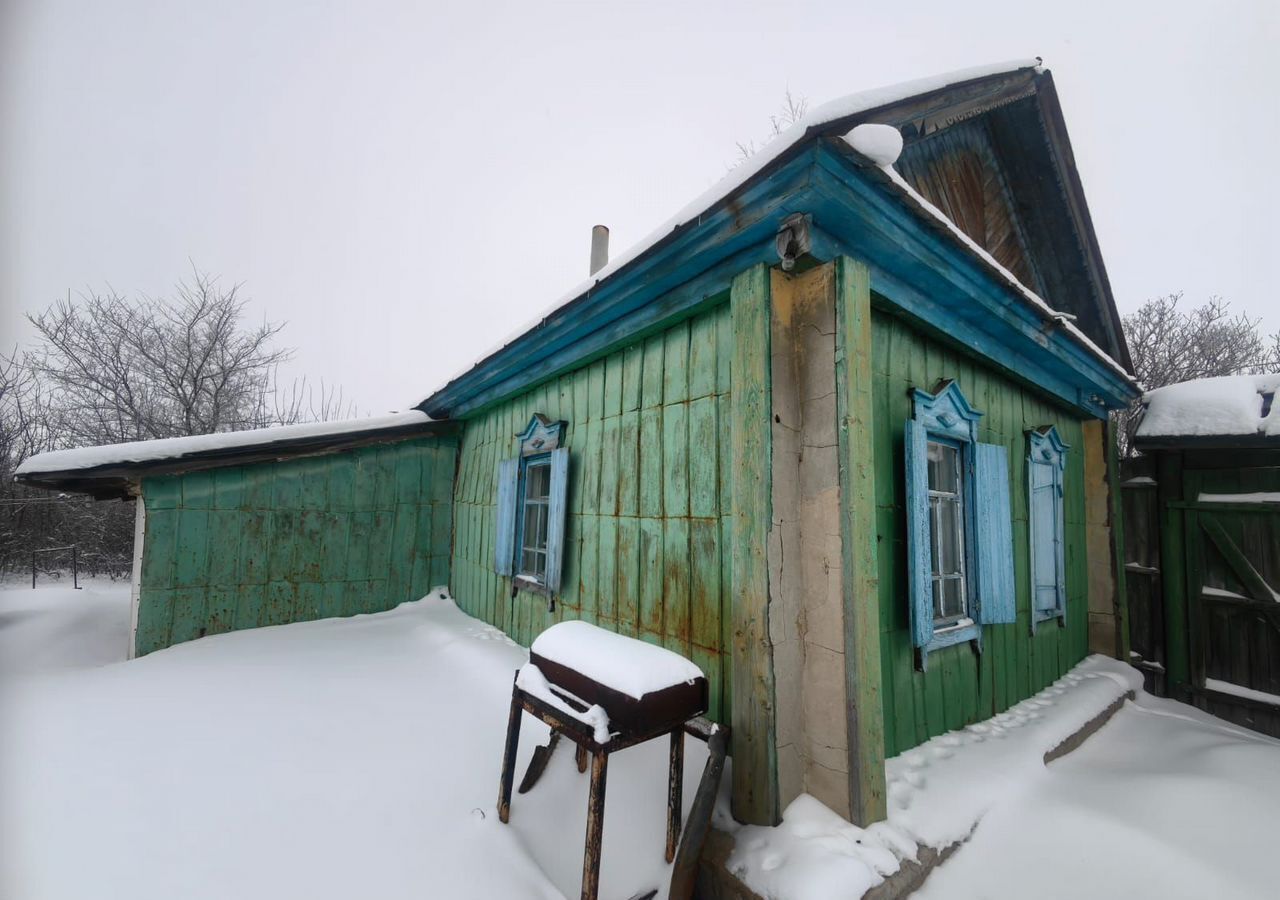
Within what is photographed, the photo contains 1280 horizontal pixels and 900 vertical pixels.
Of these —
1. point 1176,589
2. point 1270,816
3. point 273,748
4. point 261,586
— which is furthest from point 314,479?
point 1176,589

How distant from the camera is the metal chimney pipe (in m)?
6.62

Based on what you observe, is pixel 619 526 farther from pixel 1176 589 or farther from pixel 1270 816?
pixel 1176 589

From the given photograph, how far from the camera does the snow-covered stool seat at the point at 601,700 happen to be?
1.80 metres

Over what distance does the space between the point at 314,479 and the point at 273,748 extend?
361cm

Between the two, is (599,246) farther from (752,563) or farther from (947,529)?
(752,563)

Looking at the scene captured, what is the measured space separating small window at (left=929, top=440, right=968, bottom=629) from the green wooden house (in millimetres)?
24

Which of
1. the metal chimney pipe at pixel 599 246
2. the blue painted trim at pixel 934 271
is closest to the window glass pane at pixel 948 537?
the blue painted trim at pixel 934 271

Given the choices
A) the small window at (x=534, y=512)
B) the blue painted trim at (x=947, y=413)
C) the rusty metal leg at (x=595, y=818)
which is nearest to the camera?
the rusty metal leg at (x=595, y=818)

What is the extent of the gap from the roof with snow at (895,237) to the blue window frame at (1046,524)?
587 mm

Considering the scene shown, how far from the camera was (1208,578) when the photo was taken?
15.9ft

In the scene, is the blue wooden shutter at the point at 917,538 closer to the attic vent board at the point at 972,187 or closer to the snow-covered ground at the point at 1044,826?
the snow-covered ground at the point at 1044,826

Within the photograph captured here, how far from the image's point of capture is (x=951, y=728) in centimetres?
309

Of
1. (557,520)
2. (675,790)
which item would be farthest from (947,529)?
(557,520)

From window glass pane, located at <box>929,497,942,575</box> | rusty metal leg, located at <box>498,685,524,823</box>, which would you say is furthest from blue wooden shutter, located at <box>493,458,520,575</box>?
window glass pane, located at <box>929,497,942,575</box>
